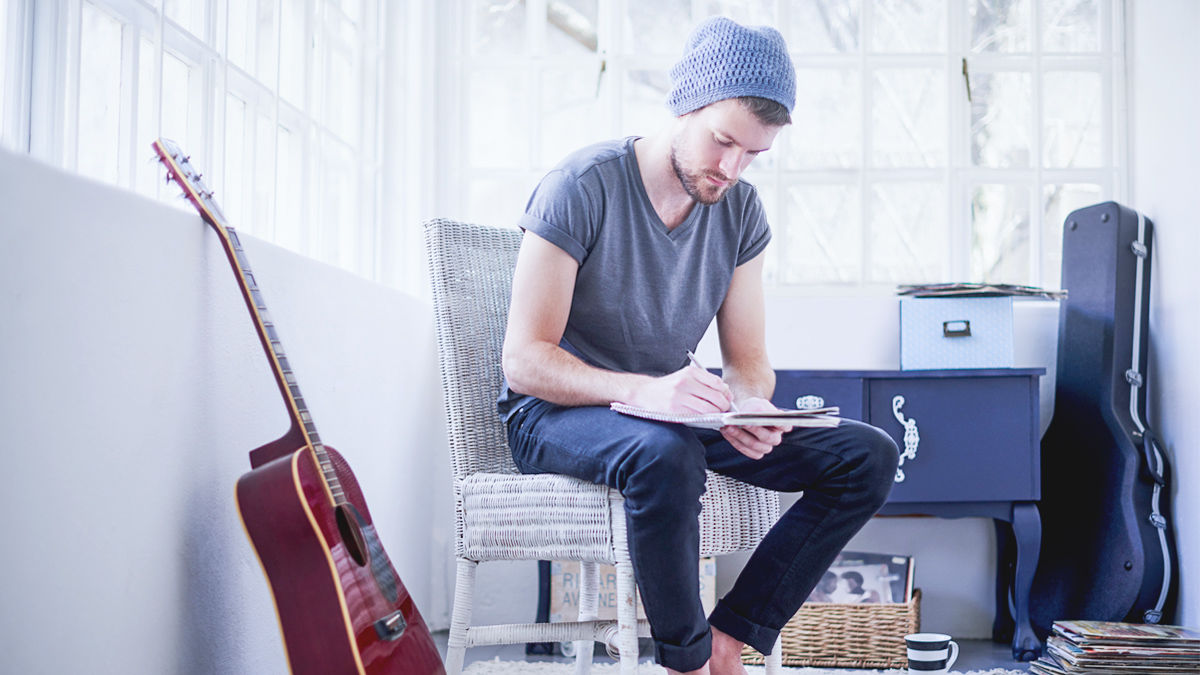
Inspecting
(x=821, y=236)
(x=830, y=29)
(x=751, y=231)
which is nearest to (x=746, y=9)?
(x=830, y=29)

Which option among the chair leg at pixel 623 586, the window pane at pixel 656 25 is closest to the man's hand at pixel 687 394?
the chair leg at pixel 623 586

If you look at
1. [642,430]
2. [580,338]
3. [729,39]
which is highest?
[729,39]

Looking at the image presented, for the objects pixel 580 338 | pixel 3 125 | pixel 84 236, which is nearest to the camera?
pixel 84 236

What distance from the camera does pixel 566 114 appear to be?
123 inches

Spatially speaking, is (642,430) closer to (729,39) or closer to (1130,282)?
(729,39)

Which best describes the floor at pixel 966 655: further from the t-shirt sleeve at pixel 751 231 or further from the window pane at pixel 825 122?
the window pane at pixel 825 122

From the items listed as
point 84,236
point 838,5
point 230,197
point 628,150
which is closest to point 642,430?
point 628,150

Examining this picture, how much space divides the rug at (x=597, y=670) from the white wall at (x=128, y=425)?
80 cm

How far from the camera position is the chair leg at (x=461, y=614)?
170cm

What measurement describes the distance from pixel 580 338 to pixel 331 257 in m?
0.92

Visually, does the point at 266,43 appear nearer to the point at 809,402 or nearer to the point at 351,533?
the point at 351,533

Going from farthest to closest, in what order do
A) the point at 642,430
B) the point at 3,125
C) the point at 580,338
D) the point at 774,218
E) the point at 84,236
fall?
1. the point at 774,218
2. the point at 580,338
3. the point at 642,430
4. the point at 3,125
5. the point at 84,236

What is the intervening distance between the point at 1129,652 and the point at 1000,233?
1.35 metres

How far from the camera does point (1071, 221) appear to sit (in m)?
2.75
